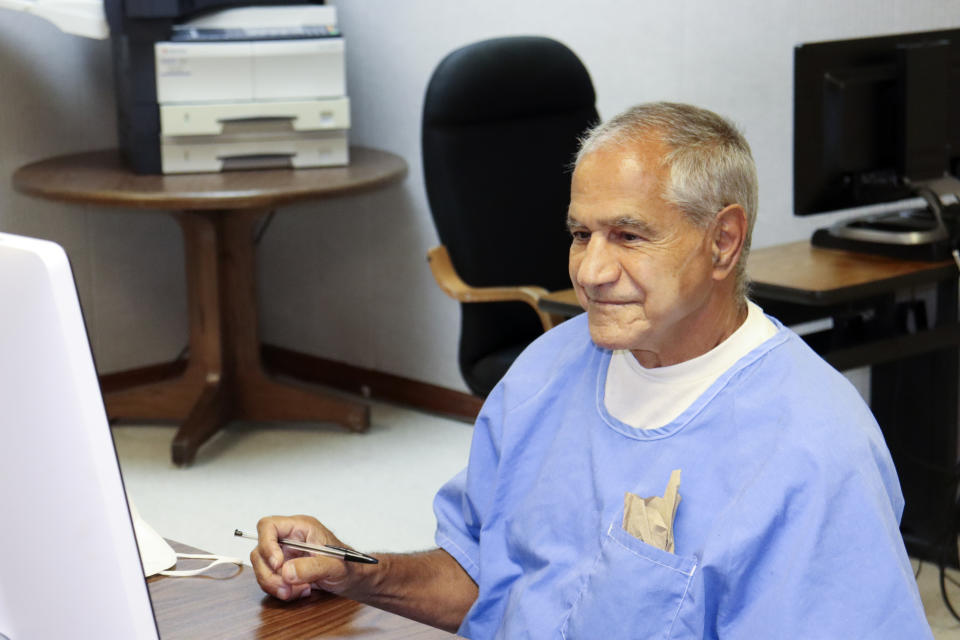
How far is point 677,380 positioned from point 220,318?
8.82 ft

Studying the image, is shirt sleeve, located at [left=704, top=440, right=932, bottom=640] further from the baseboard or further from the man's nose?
the baseboard

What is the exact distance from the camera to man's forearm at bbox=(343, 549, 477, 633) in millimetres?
1250

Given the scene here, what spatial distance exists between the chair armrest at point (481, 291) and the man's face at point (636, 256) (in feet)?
4.64

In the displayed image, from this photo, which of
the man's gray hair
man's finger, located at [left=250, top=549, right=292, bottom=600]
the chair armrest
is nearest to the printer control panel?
the chair armrest

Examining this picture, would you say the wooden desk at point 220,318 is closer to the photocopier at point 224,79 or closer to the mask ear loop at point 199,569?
the photocopier at point 224,79

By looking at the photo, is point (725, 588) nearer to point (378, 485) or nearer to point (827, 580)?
point (827, 580)

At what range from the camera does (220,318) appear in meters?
3.73

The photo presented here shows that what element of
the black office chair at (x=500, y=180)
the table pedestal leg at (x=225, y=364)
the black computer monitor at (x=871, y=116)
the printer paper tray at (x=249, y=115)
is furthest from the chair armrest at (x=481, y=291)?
the table pedestal leg at (x=225, y=364)

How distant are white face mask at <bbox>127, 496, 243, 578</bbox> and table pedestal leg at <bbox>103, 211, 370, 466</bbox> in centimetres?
247

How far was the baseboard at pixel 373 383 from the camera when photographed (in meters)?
3.90

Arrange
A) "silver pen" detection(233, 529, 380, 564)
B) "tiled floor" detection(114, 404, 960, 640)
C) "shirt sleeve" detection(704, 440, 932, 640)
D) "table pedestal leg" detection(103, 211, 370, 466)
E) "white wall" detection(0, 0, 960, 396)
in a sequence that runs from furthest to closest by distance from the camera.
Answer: "table pedestal leg" detection(103, 211, 370, 466) → "white wall" detection(0, 0, 960, 396) → "tiled floor" detection(114, 404, 960, 640) → "silver pen" detection(233, 529, 380, 564) → "shirt sleeve" detection(704, 440, 932, 640)

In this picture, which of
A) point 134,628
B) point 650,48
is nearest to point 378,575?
point 134,628

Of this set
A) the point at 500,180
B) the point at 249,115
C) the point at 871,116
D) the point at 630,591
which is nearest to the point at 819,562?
the point at 630,591

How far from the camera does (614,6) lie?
3336 millimetres
